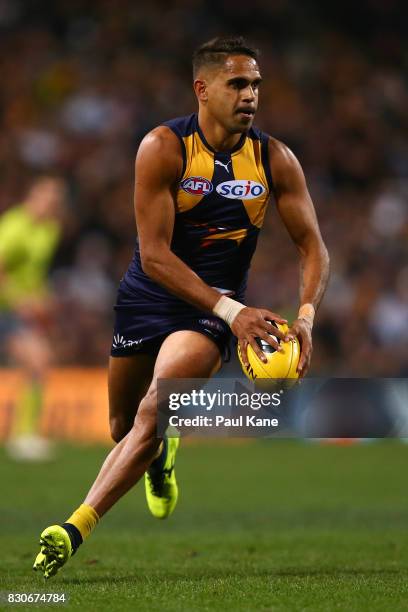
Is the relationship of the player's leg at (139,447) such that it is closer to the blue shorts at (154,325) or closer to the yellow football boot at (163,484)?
the blue shorts at (154,325)

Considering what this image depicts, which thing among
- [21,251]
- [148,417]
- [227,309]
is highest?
[21,251]

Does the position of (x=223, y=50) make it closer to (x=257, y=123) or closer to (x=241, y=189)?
(x=241, y=189)

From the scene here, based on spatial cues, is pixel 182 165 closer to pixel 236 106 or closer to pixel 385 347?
pixel 236 106

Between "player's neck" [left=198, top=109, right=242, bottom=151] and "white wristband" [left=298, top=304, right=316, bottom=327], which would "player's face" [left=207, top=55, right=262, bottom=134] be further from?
"white wristband" [left=298, top=304, right=316, bottom=327]

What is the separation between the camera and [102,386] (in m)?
14.8

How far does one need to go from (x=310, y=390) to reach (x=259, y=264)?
19.4 feet

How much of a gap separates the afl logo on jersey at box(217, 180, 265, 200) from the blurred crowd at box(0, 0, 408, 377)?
345 inches

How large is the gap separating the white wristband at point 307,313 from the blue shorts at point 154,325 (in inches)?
16.0

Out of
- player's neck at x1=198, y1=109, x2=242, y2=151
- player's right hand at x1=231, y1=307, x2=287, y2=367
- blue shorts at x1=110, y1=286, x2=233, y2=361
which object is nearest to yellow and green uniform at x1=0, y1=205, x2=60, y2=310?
blue shorts at x1=110, y1=286, x2=233, y2=361

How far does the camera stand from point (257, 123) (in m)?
17.9

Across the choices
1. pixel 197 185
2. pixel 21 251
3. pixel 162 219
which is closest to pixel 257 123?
pixel 21 251

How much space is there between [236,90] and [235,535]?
3194 millimetres

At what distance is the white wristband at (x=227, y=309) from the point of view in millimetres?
5434

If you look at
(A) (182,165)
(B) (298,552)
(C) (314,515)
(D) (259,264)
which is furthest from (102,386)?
(A) (182,165)
